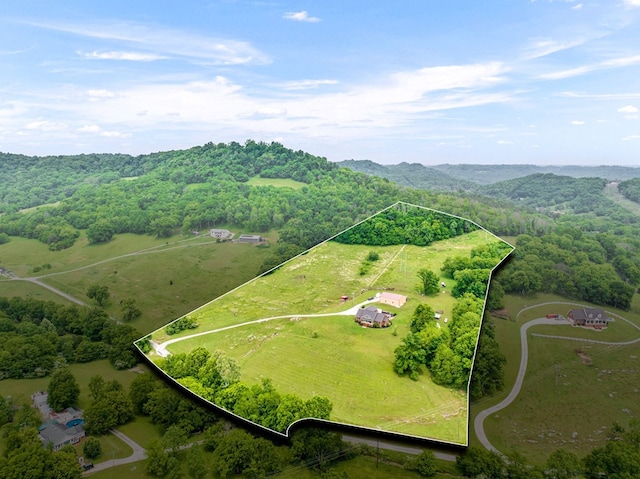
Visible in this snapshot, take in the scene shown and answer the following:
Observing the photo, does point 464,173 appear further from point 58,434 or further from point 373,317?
point 58,434

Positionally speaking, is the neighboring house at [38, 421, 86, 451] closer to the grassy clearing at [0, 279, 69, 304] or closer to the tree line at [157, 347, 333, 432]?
the tree line at [157, 347, 333, 432]

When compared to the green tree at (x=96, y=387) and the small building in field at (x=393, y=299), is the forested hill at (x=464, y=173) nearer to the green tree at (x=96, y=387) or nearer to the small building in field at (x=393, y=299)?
the small building in field at (x=393, y=299)

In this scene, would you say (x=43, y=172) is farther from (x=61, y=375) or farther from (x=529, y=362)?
(x=529, y=362)

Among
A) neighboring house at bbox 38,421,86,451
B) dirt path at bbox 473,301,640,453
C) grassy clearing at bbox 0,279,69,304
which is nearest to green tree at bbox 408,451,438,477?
dirt path at bbox 473,301,640,453

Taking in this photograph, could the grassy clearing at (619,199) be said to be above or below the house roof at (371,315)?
above

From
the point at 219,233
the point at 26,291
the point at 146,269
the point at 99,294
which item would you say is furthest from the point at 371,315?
the point at 26,291

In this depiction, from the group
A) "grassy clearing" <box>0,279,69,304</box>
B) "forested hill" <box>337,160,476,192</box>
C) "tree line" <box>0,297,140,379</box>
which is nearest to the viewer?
"tree line" <box>0,297,140,379</box>

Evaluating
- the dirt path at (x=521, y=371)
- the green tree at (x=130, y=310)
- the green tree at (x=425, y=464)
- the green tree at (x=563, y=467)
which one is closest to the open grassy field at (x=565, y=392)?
the dirt path at (x=521, y=371)
